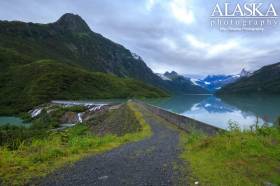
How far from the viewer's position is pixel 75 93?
Answer: 15450 cm

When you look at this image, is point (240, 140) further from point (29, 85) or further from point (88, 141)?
point (29, 85)

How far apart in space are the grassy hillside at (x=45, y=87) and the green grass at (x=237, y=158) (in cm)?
10720

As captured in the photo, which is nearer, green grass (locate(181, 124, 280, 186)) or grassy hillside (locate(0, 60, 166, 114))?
green grass (locate(181, 124, 280, 186))

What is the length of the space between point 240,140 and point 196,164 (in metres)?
2.89

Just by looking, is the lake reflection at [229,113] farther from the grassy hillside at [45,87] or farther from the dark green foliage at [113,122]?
the grassy hillside at [45,87]

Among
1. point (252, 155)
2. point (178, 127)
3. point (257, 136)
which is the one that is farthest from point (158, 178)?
point (178, 127)

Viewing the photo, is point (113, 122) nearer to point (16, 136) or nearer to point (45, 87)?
point (16, 136)

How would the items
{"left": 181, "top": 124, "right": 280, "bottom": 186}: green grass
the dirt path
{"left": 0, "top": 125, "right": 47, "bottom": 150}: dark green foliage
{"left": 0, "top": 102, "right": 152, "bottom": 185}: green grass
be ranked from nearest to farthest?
{"left": 181, "top": 124, "right": 280, "bottom": 186}: green grass, the dirt path, {"left": 0, "top": 102, "right": 152, "bottom": 185}: green grass, {"left": 0, "top": 125, "right": 47, "bottom": 150}: dark green foliage

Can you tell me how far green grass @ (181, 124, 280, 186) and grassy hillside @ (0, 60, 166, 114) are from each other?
10720cm

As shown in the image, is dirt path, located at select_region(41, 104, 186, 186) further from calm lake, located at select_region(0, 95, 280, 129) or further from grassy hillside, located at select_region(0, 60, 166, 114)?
grassy hillside, located at select_region(0, 60, 166, 114)

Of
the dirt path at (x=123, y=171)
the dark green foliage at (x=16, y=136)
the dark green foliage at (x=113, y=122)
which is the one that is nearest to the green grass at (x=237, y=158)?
the dirt path at (x=123, y=171)

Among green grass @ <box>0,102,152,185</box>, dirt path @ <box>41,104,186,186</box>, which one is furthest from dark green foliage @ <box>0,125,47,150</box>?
dirt path @ <box>41,104,186,186</box>

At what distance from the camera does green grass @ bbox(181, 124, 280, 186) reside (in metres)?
9.95

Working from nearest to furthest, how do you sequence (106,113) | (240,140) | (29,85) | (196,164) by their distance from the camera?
(196,164), (240,140), (106,113), (29,85)
